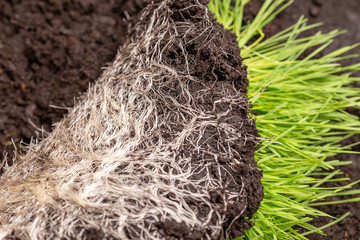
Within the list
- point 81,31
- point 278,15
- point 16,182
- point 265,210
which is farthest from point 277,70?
point 16,182

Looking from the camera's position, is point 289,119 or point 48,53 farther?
point 48,53

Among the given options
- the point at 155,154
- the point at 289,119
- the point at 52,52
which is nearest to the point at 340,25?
the point at 289,119

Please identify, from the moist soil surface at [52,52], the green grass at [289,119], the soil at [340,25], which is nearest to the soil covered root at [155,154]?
the green grass at [289,119]

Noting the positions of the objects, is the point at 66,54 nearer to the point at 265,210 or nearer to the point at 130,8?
the point at 130,8

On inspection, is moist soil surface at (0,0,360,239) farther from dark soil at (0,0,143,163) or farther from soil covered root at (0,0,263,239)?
soil covered root at (0,0,263,239)

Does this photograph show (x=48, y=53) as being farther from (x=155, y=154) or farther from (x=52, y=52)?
(x=155, y=154)

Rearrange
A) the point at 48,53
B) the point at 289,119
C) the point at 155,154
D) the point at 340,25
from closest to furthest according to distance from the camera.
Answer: the point at 155,154
the point at 289,119
the point at 48,53
the point at 340,25

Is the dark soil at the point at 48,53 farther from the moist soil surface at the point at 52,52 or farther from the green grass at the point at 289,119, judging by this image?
the green grass at the point at 289,119
